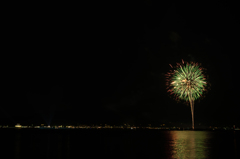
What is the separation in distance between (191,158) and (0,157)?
2069 cm

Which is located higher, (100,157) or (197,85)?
(197,85)

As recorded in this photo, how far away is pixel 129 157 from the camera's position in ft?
87.8

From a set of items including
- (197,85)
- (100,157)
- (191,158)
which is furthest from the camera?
(197,85)

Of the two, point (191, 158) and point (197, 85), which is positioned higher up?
point (197, 85)

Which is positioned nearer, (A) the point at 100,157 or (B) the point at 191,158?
(B) the point at 191,158

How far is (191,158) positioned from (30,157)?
684 inches

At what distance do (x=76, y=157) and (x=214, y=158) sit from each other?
15.0 metres

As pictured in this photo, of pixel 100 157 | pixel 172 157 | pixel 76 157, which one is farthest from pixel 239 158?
pixel 76 157

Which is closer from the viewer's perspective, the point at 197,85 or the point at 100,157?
the point at 100,157

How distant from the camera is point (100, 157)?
2675 cm

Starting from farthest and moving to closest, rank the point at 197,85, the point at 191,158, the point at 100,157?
the point at 197,85 → the point at 100,157 → the point at 191,158

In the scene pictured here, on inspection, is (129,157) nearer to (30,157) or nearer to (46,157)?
(46,157)

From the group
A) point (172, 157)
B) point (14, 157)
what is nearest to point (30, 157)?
point (14, 157)

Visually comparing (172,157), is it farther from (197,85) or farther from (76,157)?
(197,85)
